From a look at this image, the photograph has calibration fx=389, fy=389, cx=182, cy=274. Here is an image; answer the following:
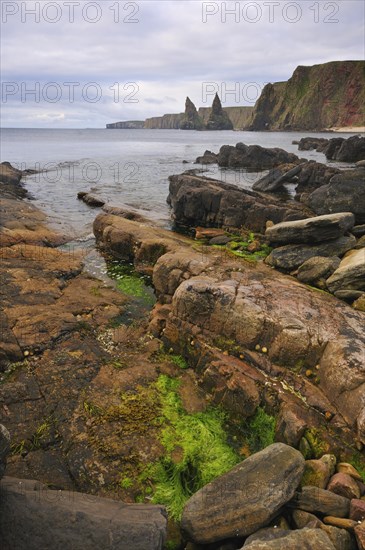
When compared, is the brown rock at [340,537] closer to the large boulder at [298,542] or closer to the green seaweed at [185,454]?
the large boulder at [298,542]

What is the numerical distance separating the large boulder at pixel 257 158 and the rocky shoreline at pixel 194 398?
1761 inches

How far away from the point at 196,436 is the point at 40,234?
16.9 meters

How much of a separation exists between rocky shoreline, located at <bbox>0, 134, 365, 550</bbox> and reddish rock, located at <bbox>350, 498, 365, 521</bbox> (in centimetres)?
4

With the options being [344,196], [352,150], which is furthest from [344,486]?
[352,150]

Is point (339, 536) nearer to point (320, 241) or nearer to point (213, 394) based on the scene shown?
point (213, 394)

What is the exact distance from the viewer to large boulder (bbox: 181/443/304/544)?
20.8ft

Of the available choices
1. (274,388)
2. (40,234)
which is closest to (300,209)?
(40,234)

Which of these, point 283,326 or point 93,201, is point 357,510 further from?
point 93,201

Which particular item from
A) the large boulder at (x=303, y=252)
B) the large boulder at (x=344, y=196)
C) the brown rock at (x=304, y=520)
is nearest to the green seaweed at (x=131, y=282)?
the large boulder at (x=303, y=252)

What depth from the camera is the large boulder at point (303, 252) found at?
1526cm

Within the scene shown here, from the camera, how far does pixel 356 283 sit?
12.1 m

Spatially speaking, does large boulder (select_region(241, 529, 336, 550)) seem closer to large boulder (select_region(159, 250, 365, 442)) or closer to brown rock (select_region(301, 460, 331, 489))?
brown rock (select_region(301, 460, 331, 489))

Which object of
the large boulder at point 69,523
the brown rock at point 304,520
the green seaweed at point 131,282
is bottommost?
the brown rock at point 304,520

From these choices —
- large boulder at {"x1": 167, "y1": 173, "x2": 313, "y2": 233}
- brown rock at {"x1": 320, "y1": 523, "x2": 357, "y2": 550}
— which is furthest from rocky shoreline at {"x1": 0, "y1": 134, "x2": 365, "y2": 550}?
large boulder at {"x1": 167, "y1": 173, "x2": 313, "y2": 233}
